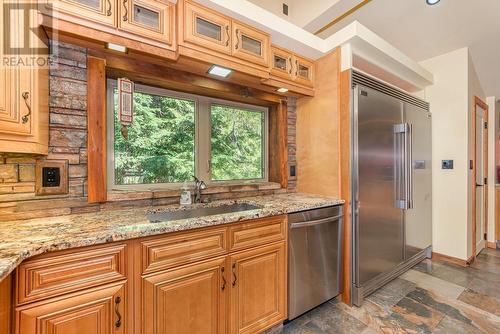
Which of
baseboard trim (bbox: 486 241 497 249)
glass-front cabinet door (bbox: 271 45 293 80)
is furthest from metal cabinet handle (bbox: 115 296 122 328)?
baseboard trim (bbox: 486 241 497 249)

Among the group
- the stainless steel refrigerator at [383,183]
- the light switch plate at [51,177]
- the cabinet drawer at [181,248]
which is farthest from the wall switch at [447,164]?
the light switch plate at [51,177]

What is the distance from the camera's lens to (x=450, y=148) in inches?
112

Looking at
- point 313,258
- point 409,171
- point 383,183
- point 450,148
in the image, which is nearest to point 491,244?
point 450,148

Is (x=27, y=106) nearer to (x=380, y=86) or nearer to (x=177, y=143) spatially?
(x=177, y=143)

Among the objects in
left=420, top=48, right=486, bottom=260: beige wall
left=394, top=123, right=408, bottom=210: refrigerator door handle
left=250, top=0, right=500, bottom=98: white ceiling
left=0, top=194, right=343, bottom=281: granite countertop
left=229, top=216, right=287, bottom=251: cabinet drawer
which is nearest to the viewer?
left=0, top=194, right=343, bottom=281: granite countertop

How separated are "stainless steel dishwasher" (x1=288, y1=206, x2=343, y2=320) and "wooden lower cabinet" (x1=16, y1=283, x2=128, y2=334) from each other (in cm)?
112

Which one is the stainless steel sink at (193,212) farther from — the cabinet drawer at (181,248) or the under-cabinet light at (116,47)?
the under-cabinet light at (116,47)

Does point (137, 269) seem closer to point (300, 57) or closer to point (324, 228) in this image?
point (324, 228)

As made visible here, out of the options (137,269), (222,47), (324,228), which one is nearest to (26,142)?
(137,269)

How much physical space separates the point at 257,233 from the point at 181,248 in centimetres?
52

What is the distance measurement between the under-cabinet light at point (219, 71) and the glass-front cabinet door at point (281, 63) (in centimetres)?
45

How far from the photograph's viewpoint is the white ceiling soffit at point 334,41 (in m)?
1.69

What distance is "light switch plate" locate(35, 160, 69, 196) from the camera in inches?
52.8

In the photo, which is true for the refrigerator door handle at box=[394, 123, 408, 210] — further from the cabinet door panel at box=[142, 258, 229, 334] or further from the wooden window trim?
the wooden window trim
